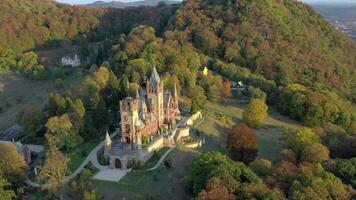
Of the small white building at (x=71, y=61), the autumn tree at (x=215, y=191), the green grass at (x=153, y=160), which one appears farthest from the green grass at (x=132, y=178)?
the small white building at (x=71, y=61)

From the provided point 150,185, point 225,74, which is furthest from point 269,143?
point 225,74

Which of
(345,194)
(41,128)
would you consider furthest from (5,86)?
(345,194)

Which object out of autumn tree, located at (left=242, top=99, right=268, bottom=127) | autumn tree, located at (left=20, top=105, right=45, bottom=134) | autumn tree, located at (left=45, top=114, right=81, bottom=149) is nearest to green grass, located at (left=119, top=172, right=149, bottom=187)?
autumn tree, located at (left=45, top=114, right=81, bottom=149)

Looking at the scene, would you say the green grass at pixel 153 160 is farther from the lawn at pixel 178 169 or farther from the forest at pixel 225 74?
the forest at pixel 225 74

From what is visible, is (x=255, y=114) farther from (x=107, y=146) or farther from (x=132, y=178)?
(x=132, y=178)

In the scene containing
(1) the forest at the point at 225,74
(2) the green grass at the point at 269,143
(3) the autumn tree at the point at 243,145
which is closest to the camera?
(1) the forest at the point at 225,74
